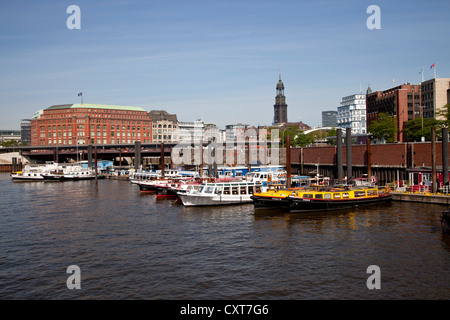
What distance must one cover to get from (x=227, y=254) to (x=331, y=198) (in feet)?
66.8

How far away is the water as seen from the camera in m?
24.0

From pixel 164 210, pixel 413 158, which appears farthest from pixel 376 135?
pixel 164 210

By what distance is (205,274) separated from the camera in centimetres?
2656

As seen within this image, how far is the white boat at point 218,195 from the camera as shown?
52375 millimetres

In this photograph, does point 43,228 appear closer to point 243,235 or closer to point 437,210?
point 243,235

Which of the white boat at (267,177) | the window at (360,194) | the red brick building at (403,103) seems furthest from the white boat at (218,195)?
the red brick building at (403,103)

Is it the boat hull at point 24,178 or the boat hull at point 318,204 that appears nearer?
the boat hull at point 318,204

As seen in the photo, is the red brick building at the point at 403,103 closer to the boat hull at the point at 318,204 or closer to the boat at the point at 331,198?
the boat at the point at 331,198

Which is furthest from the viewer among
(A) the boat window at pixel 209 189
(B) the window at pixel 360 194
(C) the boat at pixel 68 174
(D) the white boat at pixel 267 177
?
(C) the boat at pixel 68 174

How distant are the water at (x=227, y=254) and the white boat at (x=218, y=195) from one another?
9.74 feet

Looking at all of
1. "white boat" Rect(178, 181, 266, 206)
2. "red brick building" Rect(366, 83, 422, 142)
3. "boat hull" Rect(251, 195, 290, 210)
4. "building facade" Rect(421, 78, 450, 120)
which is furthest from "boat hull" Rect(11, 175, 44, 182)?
"building facade" Rect(421, 78, 450, 120)

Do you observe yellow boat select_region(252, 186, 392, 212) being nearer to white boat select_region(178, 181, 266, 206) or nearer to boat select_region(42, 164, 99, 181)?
white boat select_region(178, 181, 266, 206)
